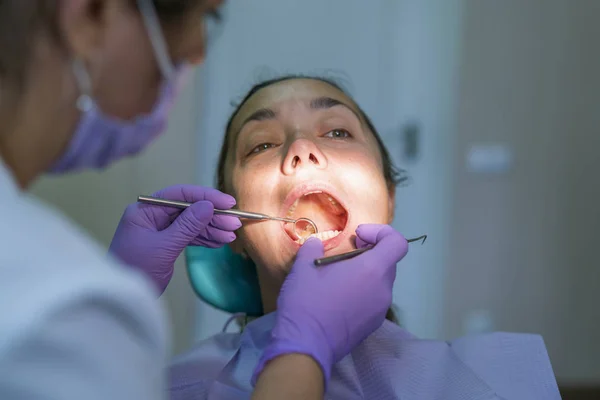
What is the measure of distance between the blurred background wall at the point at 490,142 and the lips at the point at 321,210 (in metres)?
1.12

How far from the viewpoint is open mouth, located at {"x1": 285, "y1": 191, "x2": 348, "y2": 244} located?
4.59ft

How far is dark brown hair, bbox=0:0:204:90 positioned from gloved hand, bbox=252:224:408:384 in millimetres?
561

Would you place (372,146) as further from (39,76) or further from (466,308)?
(466,308)

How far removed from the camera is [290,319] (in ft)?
3.61

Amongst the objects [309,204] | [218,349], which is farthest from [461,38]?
[218,349]

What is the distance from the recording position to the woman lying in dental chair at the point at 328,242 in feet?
4.30

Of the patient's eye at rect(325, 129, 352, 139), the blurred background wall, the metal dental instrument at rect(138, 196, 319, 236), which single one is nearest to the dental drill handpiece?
the metal dental instrument at rect(138, 196, 319, 236)

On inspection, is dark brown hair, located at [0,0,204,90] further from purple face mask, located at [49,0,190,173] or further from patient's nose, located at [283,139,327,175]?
patient's nose, located at [283,139,327,175]

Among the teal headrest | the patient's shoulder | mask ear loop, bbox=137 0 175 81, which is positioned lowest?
the patient's shoulder

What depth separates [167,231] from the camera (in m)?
1.45

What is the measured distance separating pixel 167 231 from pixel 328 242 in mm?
360

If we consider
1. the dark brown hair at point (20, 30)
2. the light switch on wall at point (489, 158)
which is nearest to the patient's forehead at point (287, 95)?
the dark brown hair at point (20, 30)

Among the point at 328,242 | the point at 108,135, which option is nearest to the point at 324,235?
the point at 328,242

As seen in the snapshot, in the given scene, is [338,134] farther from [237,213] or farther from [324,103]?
[237,213]
